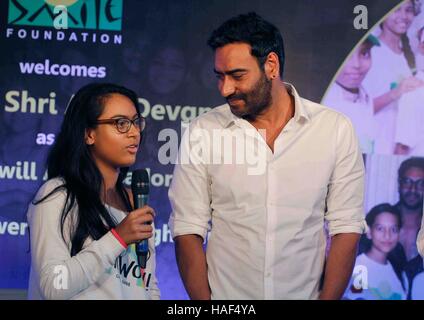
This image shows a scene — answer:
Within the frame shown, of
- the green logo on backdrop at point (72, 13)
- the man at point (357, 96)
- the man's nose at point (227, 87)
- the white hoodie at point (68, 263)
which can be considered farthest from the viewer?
the man at point (357, 96)

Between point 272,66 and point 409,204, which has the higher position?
→ point 272,66

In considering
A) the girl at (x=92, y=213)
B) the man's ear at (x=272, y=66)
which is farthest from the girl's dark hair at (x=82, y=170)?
the man's ear at (x=272, y=66)

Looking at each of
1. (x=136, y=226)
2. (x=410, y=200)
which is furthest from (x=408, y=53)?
(x=136, y=226)

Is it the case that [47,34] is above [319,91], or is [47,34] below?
above

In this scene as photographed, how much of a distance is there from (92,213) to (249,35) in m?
0.87

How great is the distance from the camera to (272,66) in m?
2.91

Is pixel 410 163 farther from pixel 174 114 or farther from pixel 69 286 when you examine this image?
pixel 69 286

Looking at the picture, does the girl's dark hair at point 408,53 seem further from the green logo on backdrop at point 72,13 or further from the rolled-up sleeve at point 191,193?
the rolled-up sleeve at point 191,193

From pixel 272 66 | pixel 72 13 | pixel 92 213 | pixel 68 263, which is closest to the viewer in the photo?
pixel 68 263

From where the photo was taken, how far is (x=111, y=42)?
416cm

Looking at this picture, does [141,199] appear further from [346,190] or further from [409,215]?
[409,215]

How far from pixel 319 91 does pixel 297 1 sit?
51 cm

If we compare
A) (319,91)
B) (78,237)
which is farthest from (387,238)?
(78,237)

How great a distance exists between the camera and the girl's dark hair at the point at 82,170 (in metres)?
2.66
